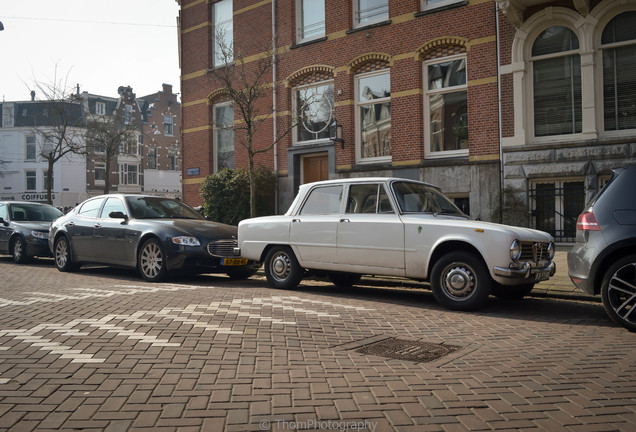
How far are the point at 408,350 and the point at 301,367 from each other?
3.52 ft

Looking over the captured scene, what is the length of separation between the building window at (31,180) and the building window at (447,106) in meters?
44.7

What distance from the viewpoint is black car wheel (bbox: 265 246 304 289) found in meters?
8.68

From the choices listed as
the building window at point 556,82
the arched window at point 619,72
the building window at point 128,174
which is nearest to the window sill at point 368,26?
the building window at point 556,82

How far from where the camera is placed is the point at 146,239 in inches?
389

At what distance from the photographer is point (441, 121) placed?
50.3 feet

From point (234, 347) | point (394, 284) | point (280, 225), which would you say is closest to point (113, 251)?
point (280, 225)

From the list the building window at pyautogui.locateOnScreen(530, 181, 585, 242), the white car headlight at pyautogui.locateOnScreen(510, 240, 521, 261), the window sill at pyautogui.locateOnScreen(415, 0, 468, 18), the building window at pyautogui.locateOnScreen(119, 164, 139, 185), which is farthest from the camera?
the building window at pyautogui.locateOnScreen(119, 164, 139, 185)

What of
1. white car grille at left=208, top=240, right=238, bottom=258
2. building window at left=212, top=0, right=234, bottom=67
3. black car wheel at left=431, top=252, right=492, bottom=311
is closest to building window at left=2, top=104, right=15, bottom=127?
building window at left=212, top=0, right=234, bottom=67

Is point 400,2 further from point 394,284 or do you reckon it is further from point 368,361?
point 368,361

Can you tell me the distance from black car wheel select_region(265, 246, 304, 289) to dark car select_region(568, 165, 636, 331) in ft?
13.3

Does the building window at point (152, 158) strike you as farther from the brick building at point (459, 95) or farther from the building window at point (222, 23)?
the brick building at point (459, 95)

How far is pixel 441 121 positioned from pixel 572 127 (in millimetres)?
3378

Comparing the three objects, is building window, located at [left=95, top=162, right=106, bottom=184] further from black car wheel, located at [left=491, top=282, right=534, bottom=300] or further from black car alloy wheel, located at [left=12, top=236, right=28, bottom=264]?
black car wheel, located at [left=491, top=282, right=534, bottom=300]

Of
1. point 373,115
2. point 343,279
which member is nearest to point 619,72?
point 373,115
